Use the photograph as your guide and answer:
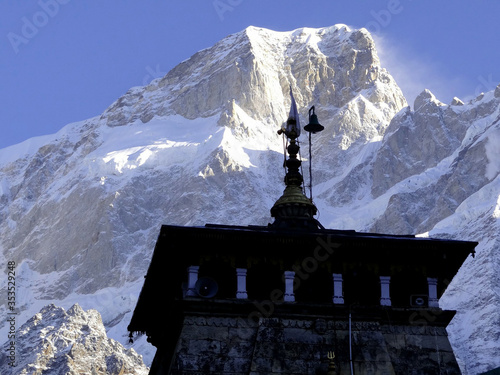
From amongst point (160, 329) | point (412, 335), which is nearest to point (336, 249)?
point (412, 335)

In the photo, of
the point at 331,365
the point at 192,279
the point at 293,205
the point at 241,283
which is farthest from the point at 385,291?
the point at 293,205

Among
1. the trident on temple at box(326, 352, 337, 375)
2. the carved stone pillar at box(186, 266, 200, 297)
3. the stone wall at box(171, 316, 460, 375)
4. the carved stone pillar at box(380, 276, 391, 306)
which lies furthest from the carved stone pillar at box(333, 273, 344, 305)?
the carved stone pillar at box(186, 266, 200, 297)

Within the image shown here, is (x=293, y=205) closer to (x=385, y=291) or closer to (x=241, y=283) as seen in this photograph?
(x=385, y=291)

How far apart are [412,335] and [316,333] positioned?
2483 mm

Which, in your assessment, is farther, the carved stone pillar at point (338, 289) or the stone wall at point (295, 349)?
the carved stone pillar at point (338, 289)

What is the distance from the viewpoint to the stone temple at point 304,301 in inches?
1064

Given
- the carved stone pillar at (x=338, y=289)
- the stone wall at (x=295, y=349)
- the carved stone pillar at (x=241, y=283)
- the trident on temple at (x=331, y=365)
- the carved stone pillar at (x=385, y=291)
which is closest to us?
the trident on temple at (x=331, y=365)

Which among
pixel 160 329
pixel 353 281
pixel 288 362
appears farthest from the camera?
pixel 160 329

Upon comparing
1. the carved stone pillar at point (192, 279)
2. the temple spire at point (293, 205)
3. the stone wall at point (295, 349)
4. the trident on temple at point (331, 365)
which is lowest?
the trident on temple at point (331, 365)

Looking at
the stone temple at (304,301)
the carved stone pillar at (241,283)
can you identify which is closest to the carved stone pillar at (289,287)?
the stone temple at (304,301)

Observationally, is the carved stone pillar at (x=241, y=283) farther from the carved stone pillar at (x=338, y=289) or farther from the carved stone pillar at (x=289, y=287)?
the carved stone pillar at (x=338, y=289)

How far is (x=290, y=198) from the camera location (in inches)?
1288

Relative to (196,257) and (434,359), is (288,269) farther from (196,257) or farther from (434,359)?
(434,359)

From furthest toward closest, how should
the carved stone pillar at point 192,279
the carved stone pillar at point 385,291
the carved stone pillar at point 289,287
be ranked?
the carved stone pillar at point 385,291
the carved stone pillar at point 289,287
the carved stone pillar at point 192,279
